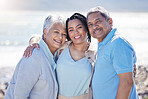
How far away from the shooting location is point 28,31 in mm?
22422

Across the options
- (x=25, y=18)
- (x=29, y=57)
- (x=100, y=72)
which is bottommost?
(x=100, y=72)

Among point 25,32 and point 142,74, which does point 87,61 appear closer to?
point 142,74

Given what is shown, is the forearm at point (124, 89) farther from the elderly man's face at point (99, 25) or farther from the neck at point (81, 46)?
the neck at point (81, 46)

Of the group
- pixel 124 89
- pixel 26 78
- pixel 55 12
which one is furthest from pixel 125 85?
pixel 55 12

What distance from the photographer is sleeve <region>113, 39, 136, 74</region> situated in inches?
85.4

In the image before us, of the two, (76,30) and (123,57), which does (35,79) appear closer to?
(76,30)

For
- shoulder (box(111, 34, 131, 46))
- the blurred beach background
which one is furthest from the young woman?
the blurred beach background

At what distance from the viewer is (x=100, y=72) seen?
2.49 meters

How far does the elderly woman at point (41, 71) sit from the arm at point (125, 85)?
1.08 metres

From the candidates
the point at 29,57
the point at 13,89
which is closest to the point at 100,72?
the point at 29,57

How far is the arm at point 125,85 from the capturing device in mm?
2195

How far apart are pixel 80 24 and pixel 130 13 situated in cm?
3176

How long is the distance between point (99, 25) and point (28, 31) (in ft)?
67.7

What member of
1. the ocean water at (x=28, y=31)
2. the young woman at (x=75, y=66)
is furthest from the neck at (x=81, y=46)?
the ocean water at (x=28, y=31)
